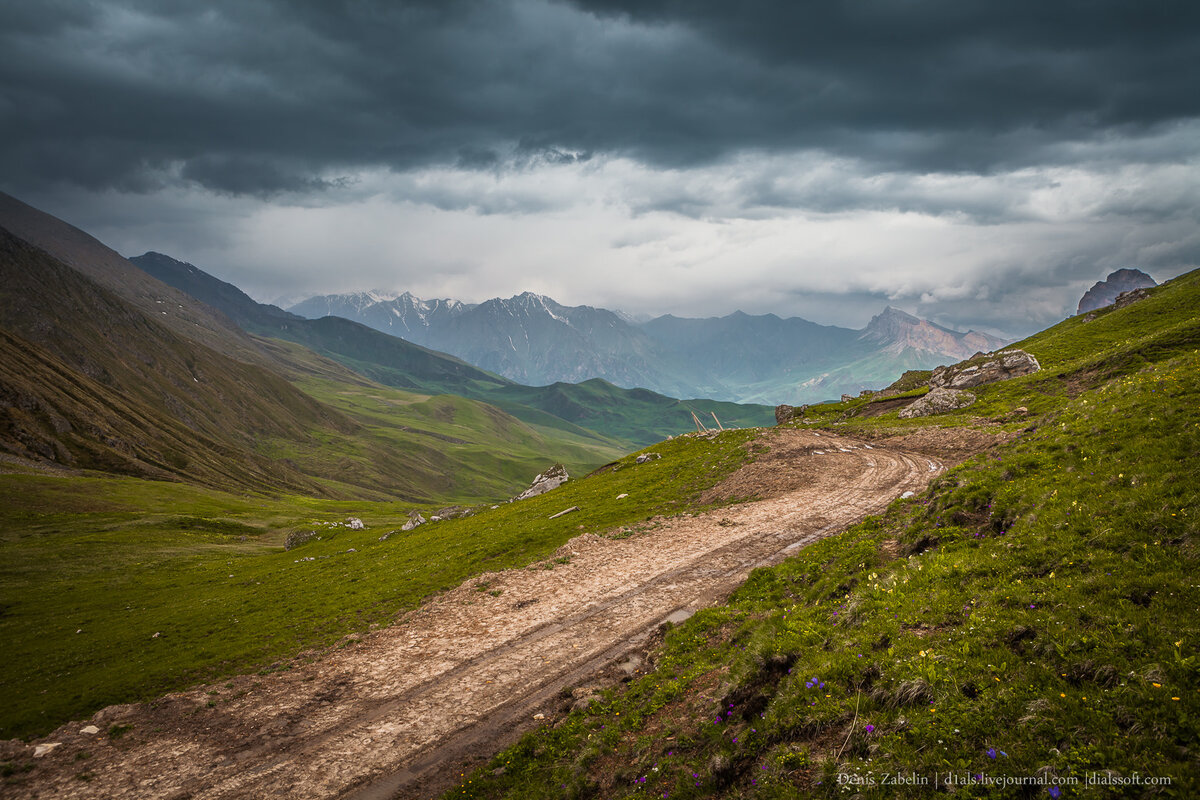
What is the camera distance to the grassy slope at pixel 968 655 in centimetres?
796

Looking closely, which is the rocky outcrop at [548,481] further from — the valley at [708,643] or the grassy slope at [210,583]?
the valley at [708,643]

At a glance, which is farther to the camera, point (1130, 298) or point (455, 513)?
point (1130, 298)

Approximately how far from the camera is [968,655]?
10133 millimetres

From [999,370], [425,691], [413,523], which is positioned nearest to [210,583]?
[413,523]

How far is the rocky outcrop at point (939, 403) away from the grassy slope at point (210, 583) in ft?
72.2

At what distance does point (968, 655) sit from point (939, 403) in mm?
55684

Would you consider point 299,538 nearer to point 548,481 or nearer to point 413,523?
point 413,523

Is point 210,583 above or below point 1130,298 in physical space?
below

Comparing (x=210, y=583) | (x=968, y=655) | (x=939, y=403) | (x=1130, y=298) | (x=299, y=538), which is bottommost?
(x=299, y=538)

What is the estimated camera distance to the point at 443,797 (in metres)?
13.4

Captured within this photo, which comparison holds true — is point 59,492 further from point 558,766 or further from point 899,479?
point 899,479

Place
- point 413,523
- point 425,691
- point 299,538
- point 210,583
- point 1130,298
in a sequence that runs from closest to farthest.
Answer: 1. point 425,691
2. point 210,583
3. point 413,523
4. point 299,538
5. point 1130,298

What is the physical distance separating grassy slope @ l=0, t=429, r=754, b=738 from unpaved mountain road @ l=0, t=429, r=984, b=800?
2653mm

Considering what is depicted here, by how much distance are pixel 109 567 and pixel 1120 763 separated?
3077 inches
